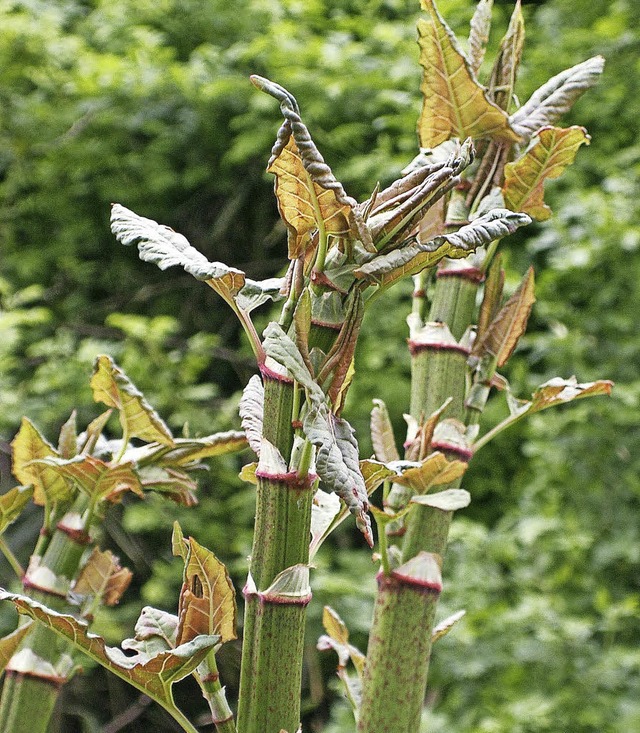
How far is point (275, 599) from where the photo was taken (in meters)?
0.37

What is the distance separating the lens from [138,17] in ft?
7.73

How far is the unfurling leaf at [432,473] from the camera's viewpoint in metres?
0.47

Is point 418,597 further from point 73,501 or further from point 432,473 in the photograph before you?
point 73,501

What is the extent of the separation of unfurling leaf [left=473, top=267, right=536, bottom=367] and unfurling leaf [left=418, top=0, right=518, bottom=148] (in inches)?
3.4

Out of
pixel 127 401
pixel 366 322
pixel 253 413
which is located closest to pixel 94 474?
pixel 127 401

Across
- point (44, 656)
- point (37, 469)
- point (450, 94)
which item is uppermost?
point (450, 94)

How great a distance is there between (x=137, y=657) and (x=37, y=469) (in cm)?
17

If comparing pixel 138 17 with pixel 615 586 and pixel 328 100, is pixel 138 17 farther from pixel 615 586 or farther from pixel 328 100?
pixel 615 586

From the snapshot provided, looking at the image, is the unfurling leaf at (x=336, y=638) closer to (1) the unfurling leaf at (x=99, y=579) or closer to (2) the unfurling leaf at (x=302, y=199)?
(1) the unfurling leaf at (x=99, y=579)

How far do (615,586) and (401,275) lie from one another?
1506 mm

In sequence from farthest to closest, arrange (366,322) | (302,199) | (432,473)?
(366,322) → (432,473) → (302,199)

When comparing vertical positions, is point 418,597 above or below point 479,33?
below

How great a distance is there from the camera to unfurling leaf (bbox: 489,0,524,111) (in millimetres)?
535

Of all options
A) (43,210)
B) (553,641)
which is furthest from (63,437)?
(43,210)
